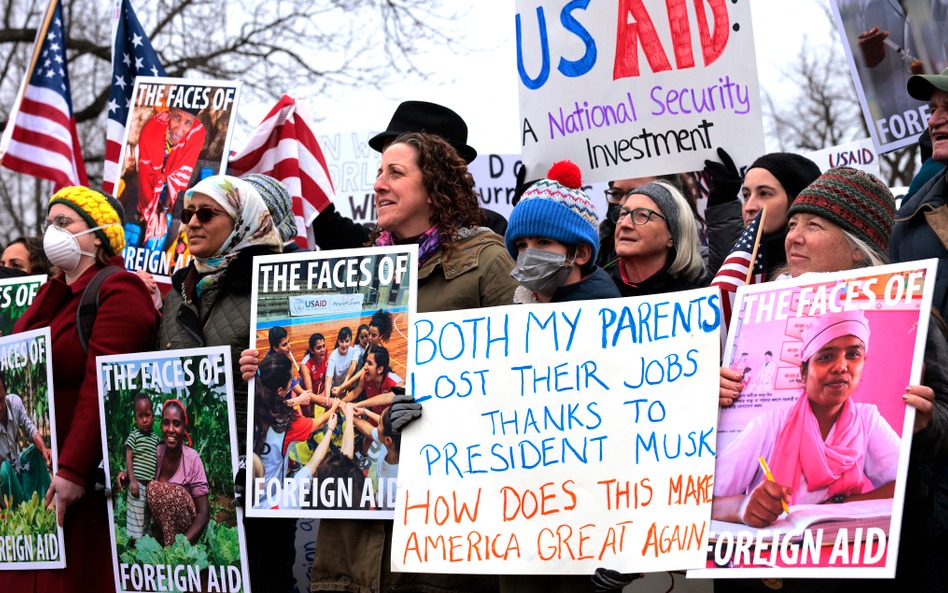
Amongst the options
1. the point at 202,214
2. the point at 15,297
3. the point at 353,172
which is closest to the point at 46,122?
the point at 15,297

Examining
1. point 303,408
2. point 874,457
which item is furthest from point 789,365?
point 303,408

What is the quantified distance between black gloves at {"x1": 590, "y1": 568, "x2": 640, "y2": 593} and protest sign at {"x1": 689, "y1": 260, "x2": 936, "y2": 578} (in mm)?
219

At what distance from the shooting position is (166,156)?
5352 millimetres

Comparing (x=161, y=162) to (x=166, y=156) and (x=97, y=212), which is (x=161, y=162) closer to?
(x=166, y=156)

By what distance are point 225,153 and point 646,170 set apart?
248 centimetres

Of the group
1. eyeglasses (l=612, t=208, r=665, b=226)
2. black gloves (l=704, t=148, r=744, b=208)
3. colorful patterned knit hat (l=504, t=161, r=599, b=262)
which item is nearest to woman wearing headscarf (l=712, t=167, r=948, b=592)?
colorful patterned knit hat (l=504, t=161, r=599, b=262)

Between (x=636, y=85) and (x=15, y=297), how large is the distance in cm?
349

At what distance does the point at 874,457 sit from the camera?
2.22 m

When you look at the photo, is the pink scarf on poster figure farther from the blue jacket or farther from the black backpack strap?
the black backpack strap

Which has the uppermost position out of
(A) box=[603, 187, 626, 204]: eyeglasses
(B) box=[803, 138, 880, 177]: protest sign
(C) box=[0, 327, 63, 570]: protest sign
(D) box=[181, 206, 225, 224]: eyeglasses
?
(B) box=[803, 138, 880, 177]: protest sign

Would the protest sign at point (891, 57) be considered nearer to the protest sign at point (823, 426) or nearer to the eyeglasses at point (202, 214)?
the protest sign at point (823, 426)

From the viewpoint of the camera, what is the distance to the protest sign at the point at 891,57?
417cm

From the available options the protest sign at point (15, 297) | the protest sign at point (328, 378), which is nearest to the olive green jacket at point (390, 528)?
the protest sign at point (328, 378)

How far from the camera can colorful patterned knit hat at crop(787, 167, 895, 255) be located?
274 cm
